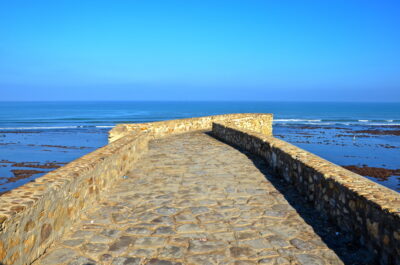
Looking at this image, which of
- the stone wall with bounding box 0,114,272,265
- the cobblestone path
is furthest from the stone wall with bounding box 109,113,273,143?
the cobblestone path

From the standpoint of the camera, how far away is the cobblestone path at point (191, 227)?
11.3 ft

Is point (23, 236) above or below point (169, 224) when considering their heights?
above

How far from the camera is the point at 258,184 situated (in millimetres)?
6605

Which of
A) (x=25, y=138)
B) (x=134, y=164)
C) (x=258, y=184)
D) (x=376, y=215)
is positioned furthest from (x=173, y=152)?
(x=25, y=138)

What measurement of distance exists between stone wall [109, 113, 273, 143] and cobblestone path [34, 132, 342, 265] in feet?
14.1

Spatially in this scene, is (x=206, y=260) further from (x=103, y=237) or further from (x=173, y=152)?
(x=173, y=152)

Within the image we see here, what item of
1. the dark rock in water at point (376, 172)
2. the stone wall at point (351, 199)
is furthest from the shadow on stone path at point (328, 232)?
the dark rock in water at point (376, 172)

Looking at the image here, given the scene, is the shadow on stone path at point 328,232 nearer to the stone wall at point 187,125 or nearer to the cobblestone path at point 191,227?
the cobblestone path at point 191,227

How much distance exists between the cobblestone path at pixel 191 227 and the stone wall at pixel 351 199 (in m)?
0.40

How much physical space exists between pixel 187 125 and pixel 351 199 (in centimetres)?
1420

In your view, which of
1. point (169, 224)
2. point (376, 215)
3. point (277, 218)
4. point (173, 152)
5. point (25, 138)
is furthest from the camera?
point (25, 138)

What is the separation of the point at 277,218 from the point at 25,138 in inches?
1552

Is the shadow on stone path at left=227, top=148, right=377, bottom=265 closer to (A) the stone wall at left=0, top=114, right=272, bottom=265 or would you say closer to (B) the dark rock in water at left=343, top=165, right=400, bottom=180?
(A) the stone wall at left=0, top=114, right=272, bottom=265

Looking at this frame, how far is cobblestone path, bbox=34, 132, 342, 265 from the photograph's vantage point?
3455mm
